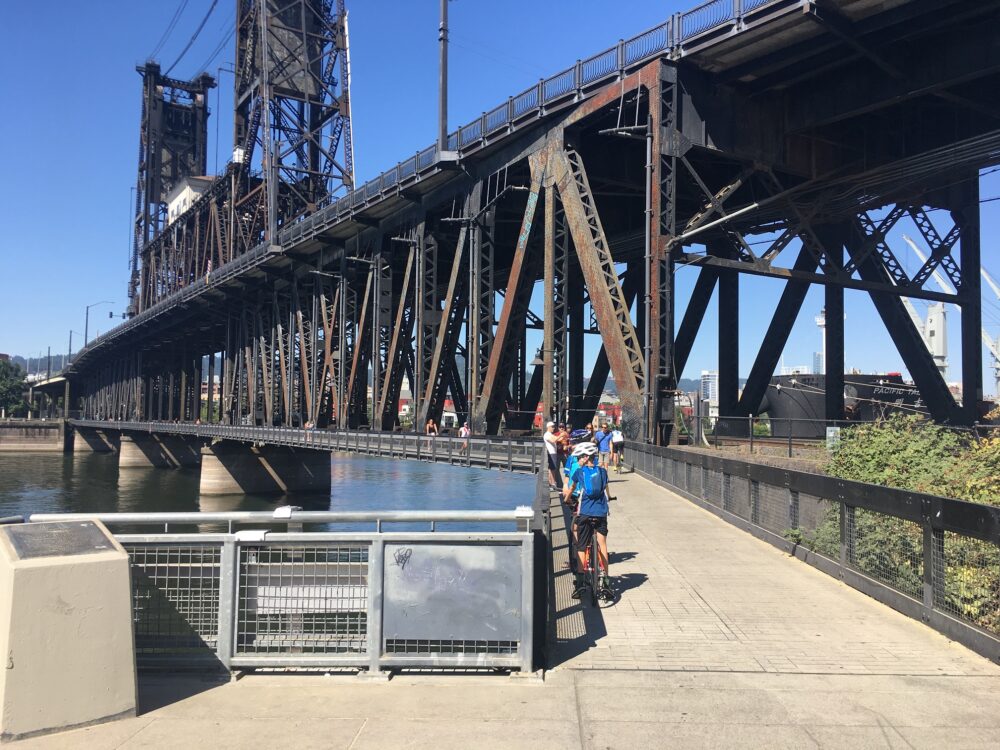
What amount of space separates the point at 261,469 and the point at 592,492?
5147 cm

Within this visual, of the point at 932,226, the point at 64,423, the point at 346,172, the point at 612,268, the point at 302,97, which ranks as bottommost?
the point at 64,423

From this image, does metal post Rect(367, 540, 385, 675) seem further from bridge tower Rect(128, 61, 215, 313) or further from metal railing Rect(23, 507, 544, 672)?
bridge tower Rect(128, 61, 215, 313)

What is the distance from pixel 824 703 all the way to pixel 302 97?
217 feet

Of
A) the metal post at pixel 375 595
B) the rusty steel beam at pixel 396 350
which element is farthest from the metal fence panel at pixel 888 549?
the rusty steel beam at pixel 396 350

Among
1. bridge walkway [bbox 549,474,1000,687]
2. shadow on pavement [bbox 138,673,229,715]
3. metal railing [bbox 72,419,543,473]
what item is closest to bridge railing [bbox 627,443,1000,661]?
bridge walkway [bbox 549,474,1000,687]

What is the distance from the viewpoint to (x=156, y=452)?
8231cm

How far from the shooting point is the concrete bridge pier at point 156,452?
80.3 meters

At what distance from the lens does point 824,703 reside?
539cm

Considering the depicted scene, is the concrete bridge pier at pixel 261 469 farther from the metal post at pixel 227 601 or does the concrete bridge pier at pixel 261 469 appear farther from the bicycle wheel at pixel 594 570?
the metal post at pixel 227 601

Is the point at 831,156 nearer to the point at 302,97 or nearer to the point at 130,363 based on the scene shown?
the point at 302,97

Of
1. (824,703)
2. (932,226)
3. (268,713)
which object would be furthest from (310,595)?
(932,226)

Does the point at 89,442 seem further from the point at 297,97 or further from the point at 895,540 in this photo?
the point at 895,540

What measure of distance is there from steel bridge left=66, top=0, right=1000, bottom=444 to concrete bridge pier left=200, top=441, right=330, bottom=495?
7.31 m

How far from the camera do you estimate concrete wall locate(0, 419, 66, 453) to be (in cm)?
11006
